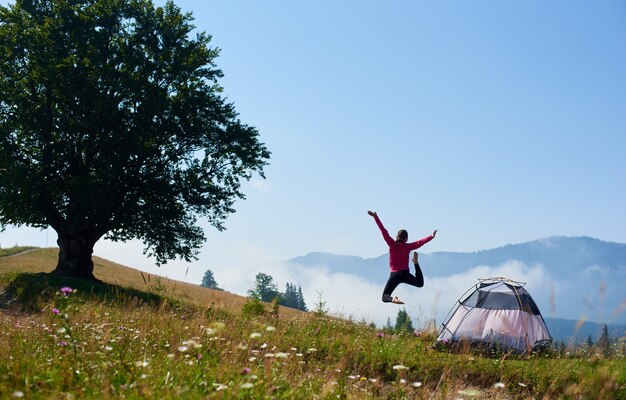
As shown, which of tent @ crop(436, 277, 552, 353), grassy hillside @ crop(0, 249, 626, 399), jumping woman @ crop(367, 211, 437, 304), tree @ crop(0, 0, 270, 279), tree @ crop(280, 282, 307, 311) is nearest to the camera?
grassy hillside @ crop(0, 249, 626, 399)

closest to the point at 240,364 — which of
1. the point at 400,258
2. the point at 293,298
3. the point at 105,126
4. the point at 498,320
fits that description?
the point at 400,258

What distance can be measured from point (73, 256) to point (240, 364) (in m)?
24.0

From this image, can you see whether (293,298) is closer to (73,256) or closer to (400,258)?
(73,256)

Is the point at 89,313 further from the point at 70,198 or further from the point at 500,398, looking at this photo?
the point at 70,198

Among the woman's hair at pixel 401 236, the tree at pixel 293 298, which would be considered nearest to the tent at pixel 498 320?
the woman's hair at pixel 401 236

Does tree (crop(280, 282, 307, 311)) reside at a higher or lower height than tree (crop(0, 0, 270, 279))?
lower

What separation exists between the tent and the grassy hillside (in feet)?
2.11

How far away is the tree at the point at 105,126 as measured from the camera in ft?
85.6

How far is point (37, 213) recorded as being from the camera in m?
26.8

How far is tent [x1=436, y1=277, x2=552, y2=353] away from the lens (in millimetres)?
13719

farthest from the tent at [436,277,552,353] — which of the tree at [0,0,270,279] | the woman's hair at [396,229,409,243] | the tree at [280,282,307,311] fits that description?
the tree at [280,282,307,311]

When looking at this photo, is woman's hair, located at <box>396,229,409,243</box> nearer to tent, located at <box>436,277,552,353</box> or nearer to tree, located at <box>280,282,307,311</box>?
tent, located at <box>436,277,552,353</box>

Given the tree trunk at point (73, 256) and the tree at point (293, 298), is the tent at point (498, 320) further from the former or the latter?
the tree at point (293, 298)

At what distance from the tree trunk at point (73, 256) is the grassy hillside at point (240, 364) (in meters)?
17.0
